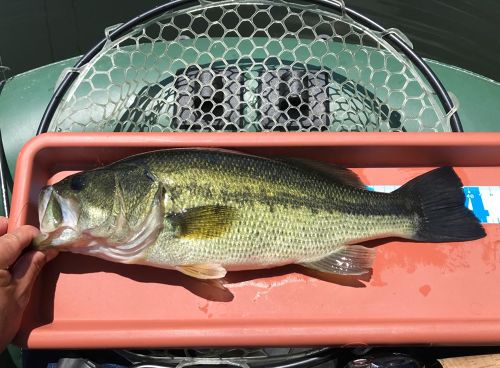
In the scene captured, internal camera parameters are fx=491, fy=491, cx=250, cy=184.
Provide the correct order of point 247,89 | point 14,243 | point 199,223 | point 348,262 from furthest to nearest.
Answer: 1. point 247,89
2. point 348,262
3. point 199,223
4. point 14,243

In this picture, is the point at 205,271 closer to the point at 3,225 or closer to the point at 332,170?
the point at 332,170

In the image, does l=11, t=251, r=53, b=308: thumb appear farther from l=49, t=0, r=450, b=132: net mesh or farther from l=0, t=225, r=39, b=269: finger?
l=49, t=0, r=450, b=132: net mesh

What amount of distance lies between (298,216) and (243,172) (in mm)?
311

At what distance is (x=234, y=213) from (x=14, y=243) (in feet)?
2.92

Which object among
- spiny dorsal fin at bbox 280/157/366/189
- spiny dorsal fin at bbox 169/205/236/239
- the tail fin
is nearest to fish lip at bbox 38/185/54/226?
spiny dorsal fin at bbox 169/205/236/239

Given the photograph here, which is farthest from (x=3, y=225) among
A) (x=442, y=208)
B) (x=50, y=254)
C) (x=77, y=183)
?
(x=442, y=208)

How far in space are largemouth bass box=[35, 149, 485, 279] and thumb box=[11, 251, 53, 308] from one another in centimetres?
5

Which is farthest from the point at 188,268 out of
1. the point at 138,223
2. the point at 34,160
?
the point at 34,160

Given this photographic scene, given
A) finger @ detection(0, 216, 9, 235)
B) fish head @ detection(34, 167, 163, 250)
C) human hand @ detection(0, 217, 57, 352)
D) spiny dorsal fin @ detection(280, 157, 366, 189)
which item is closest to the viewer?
human hand @ detection(0, 217, 57, 352)

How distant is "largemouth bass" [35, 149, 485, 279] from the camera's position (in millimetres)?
2053

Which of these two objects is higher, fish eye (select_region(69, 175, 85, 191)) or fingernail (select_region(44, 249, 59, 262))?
fish eye (select_region(69, 175, 85, 191))

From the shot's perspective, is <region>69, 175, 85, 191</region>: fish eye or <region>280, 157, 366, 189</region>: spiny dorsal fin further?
<region>280, 157, 366, 189</region>: spiny dorsal fin

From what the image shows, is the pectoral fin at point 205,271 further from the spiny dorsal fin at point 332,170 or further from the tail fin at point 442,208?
the tail fin at point 442,208

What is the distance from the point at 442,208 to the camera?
230 centimetres
